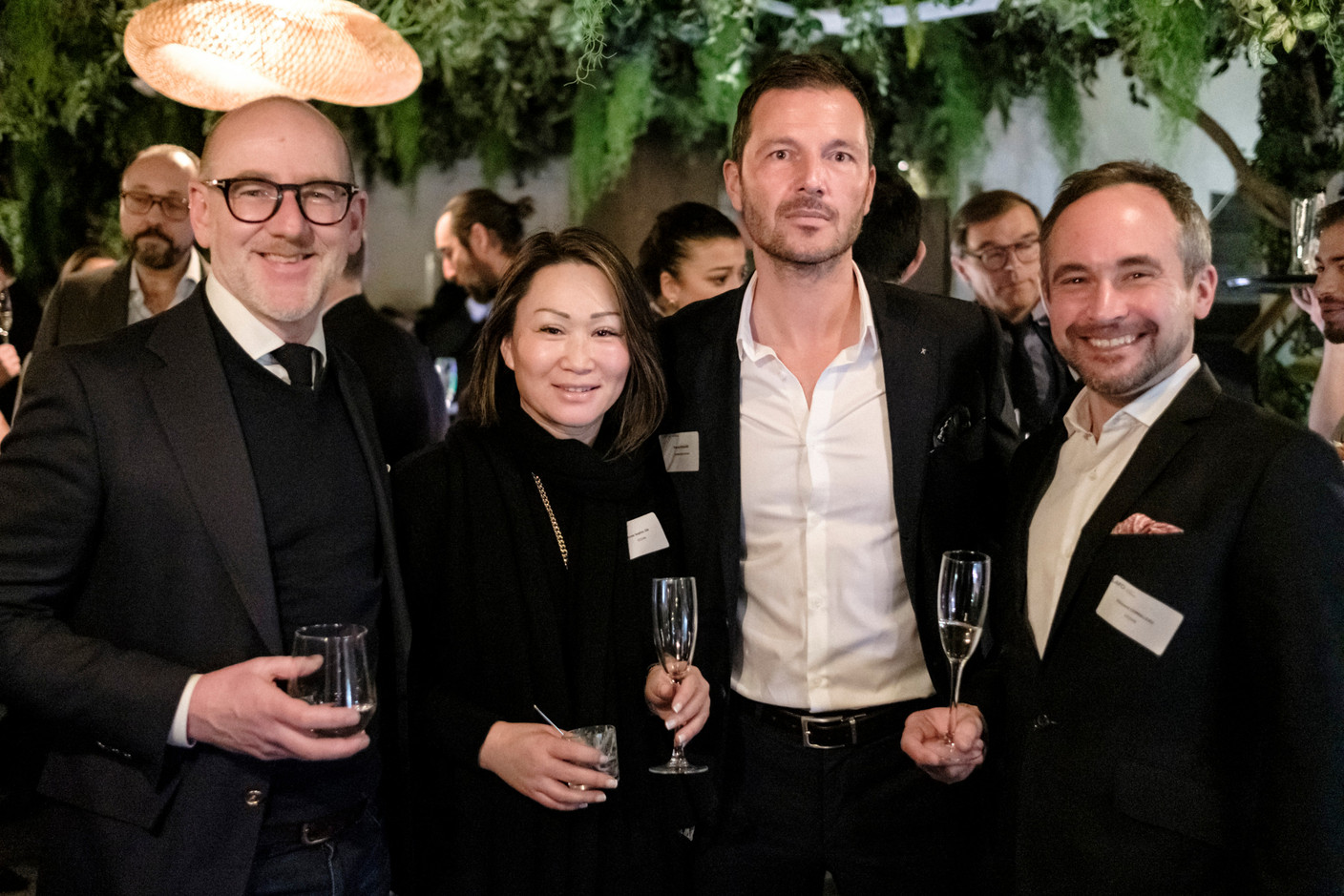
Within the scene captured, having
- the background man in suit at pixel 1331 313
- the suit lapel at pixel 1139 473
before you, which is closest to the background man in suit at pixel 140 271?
the suit lapel at pixel 1139 473

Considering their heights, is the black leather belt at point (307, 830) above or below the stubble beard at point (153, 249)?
below

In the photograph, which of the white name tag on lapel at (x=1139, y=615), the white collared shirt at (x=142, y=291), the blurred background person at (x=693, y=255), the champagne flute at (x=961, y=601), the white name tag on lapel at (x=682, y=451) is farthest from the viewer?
the blurred background person at (x=693, y=255)

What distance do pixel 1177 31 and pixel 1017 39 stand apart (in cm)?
146

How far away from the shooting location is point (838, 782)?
7.34 feet

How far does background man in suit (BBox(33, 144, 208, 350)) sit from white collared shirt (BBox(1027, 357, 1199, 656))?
3.20 m

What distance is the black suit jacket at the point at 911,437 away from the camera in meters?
2.30

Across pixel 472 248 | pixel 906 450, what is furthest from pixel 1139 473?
pixel 472 248

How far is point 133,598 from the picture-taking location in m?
1.73

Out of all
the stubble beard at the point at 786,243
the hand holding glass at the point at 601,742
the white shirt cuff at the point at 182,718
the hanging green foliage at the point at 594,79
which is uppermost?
the hanging green foliage at the point at 594,79

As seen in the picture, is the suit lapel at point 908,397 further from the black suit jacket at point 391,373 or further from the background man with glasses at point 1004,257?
the background man with glasses at point 1004,257

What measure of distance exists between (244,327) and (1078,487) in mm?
1455

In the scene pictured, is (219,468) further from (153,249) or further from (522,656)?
(153,249)

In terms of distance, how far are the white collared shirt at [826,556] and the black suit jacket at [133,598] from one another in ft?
3.27

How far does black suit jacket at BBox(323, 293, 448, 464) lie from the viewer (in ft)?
11.2
